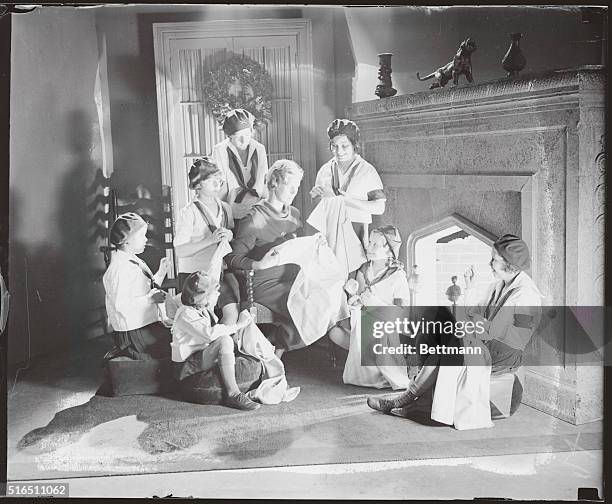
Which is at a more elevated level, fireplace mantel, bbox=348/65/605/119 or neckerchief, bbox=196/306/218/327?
fireplace mantel, bbox=348/65/605/119

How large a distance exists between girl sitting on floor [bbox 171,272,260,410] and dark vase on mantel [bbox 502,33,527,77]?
1.66 metres

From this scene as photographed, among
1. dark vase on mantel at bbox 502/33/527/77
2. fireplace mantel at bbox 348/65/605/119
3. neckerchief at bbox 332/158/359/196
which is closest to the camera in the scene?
fireplace mantel at bbox 348/65/605/119

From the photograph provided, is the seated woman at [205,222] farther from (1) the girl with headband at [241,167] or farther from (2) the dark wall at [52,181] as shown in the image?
(2) the dark wall at [52,181]

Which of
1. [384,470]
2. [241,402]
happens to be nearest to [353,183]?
[241,402]

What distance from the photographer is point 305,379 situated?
12.0 feet

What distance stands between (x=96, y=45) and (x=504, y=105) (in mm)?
1915

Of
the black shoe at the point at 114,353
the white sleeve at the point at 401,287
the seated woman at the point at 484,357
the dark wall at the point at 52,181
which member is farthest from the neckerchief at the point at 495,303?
the dark wall at the point at 52,181

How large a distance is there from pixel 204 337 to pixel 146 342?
0.93 feet

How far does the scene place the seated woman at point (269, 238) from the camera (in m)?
3.58

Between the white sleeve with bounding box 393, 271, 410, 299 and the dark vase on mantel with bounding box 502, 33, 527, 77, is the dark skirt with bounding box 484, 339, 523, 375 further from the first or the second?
the dark vase on mantel with bounding box 502, 33, 527, 77

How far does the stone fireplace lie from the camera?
135 inches

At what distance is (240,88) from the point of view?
11.6 ft

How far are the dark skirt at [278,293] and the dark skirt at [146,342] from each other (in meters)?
0.44

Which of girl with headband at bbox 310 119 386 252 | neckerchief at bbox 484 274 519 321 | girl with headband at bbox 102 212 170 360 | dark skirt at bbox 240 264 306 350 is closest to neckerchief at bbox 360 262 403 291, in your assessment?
girl with headband at bbox 310 119 386 252
